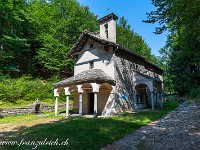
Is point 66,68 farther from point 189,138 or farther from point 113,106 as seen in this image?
point 189,138

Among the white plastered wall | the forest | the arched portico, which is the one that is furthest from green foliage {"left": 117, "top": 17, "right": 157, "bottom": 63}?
the arched portico

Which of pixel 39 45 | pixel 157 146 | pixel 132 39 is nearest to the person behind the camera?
pixel 157 146

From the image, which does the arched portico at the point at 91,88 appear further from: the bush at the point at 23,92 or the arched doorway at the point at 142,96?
the arched doorway at the point at 142,96

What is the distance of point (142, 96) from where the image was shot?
2289 cm

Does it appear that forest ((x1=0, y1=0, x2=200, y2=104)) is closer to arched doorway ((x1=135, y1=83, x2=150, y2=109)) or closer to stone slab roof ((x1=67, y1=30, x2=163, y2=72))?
stone slab roof ((x1=67, y1=30, x2=163, y2=72))

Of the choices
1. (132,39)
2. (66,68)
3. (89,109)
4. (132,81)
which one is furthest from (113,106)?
(132,39)

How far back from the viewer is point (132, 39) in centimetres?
4438

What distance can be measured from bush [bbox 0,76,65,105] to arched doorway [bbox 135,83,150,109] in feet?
35.1

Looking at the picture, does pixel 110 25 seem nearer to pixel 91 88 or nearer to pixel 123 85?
pixel 123 85

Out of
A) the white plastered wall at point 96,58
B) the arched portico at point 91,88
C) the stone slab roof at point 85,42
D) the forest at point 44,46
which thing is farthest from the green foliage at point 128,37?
the arched portico at point 91,88

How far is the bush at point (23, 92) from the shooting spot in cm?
1980

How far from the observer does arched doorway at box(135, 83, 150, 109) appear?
21.4 m

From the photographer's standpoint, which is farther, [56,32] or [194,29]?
[56,32]

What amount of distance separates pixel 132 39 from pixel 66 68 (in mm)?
21148
